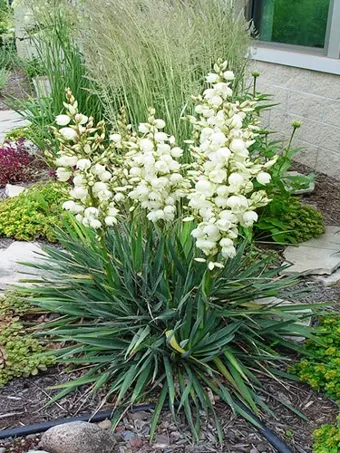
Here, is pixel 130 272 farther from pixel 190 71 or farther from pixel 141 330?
pixel 190 71

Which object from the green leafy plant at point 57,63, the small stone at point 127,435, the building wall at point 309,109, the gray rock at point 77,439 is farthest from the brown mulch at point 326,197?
the gray rock at point 77,439

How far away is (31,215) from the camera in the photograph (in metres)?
3.48

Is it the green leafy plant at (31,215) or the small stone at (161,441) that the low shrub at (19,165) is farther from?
the small stone at (161,441)

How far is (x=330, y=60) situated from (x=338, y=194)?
1.07m

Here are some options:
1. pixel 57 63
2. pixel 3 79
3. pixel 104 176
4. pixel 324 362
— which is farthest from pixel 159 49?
pixel 3 79

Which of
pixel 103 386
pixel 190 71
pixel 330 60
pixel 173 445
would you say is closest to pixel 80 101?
pixel 190 71

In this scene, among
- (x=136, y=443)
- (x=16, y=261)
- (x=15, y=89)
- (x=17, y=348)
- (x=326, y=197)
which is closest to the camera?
(x=136, y=443)

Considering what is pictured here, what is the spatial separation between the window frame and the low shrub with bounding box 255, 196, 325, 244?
125 centimetres

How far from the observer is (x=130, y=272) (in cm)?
226

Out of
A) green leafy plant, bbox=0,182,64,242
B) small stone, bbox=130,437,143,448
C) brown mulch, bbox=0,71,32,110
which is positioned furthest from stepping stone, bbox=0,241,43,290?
brown mulch, bbox=0,71,32,110

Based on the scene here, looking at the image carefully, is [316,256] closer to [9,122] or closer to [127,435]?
[127,435]

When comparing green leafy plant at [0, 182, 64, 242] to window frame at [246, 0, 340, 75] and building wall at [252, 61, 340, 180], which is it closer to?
window frame at [246, 0, 340, 75]

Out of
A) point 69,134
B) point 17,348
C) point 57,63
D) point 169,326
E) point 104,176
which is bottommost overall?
point 17,348

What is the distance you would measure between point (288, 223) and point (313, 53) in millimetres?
2013
